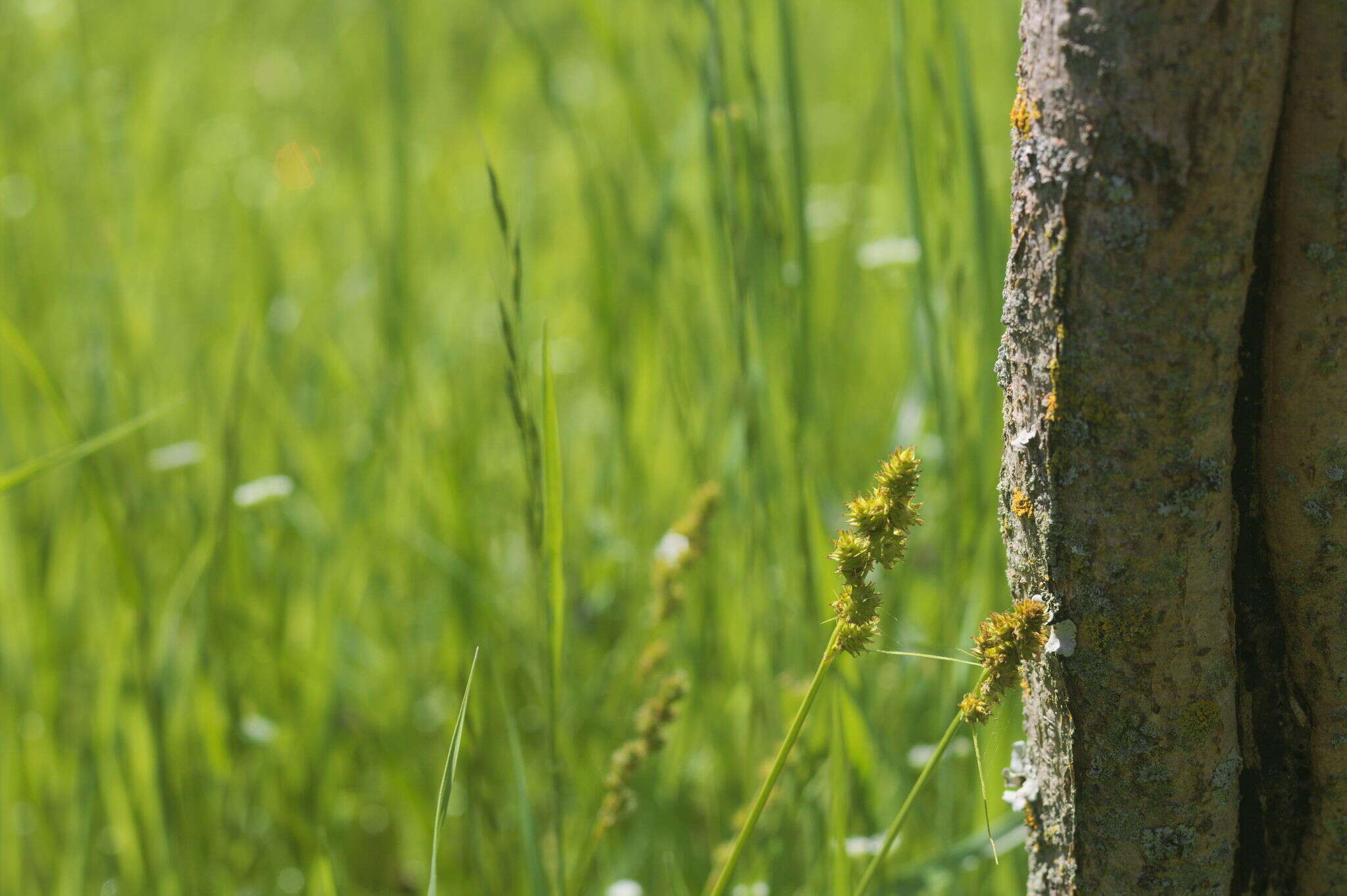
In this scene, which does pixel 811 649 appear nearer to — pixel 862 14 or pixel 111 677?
pixel 111 677

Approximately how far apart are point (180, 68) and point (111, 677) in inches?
78.6

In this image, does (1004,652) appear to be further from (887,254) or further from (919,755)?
(887,254)

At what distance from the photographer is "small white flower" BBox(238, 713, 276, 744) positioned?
1.18 metres

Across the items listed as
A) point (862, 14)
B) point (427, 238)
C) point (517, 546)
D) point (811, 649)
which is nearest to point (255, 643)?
point (517, 546)

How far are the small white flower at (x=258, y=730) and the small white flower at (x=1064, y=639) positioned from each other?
0.87 metres

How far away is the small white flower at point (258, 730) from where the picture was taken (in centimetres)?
118

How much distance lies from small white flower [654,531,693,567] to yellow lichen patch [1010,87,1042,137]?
19.7 inches

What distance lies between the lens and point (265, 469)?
65.7 inches

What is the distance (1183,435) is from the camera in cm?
56

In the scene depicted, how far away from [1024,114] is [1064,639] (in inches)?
10.9

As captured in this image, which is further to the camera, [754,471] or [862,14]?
[862,14]

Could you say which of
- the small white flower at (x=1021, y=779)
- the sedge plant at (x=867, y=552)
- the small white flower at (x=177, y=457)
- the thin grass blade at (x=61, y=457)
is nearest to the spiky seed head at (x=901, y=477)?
the sedge plant at (x=867, y=552)

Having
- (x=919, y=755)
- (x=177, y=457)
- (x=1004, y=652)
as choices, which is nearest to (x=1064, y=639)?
(x=1004, y=652)

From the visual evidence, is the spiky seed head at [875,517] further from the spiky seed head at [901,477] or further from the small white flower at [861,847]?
the small white flower at [861,847]
